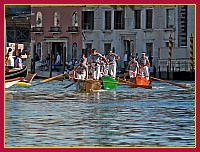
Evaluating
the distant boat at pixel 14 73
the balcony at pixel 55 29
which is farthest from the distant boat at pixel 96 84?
the balcony at pixel 55 29

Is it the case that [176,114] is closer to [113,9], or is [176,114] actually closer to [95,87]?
[95,87]

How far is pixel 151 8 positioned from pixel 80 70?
18.3 meters

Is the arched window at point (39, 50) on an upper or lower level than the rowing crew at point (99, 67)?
upper

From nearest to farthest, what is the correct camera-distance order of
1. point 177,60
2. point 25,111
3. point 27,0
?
1. point 27,0
2. point 25,111
3. point 177,60

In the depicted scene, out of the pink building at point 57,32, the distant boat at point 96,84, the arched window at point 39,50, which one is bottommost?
the distant boat at point 96,84

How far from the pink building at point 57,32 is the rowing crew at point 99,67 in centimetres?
1571

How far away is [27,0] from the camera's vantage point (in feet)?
33.7

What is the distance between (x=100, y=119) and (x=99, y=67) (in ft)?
27.1

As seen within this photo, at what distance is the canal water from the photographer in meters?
10.8

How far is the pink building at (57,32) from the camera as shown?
132 ft

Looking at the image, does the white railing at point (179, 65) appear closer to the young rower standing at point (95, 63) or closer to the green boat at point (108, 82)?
the green boat at point (108, 82)

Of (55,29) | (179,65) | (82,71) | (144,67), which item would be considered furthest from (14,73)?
(55,29)

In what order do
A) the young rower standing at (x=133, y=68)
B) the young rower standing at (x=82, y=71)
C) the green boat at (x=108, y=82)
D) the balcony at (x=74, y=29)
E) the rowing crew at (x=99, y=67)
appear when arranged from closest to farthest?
the young rower standing at (x=82, y=71), the rowing crew at (x=99, y=67), the green boat at (x=108, y=82), the young rower standing at (x=133, y=68), the balcony at (x=74, y=29)

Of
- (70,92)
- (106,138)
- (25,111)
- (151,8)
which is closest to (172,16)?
(151,8)
